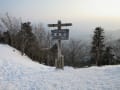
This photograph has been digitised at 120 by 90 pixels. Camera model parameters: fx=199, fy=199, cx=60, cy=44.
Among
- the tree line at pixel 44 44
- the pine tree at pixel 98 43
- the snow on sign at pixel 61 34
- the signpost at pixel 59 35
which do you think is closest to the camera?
the signpost at pixel 59 35

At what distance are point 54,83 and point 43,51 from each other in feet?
69.9

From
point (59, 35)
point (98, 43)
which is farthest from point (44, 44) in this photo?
point (59, 35)

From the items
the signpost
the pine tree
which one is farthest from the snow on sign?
the pine tree

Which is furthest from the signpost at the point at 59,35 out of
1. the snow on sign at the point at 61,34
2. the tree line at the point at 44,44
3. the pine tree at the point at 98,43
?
the pine tree at the point at 98,43

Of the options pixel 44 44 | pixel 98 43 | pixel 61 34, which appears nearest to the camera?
pixel 61 34

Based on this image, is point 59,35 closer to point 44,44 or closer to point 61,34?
point 61,34

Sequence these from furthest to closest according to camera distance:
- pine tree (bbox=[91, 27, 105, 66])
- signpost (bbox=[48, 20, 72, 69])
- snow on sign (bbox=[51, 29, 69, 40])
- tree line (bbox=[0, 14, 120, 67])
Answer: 1. pine tree (bbox=[91, 27, 105, 66])
2. tree line (bbox=[0, 14, 120, 67])
3. snow on sign (bbox=[51, 29, 69, 40])
4. signpost (bbox=[48, 20, 72, 69])

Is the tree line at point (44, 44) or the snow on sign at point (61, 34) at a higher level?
the snow on sign at point (61, 34)

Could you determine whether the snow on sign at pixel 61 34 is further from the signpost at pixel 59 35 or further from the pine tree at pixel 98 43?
the pine tree at pixel 98 43

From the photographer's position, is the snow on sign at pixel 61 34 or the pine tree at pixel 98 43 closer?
the snow on sign at pixel 61 34

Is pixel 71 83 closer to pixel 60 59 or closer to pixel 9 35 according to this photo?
pixel 60 59

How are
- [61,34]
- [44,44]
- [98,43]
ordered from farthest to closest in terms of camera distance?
[44,44] < [98,43] < [61,34]

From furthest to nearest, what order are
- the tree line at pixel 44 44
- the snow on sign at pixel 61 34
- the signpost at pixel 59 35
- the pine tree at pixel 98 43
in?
the pine tree at pixel 98 43
the tree line at pixel 44 44
the snow on sign at pixel 61 34
the signpost at pixel 59 35

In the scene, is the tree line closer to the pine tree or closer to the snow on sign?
the pine tree
